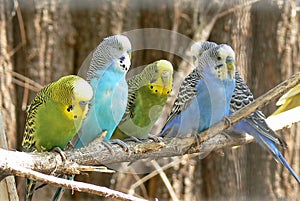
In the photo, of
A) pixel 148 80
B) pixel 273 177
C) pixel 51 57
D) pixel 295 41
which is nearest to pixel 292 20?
pixel 295 41

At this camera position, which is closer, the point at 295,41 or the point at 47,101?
the point at 47,101

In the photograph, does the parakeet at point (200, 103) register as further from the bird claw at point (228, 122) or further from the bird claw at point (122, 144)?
the bird claw at point (122, 144)

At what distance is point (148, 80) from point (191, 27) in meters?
0.92

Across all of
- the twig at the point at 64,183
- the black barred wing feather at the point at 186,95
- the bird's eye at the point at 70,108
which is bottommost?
the twig at the point at 64,183

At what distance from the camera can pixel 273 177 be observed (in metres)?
1.85

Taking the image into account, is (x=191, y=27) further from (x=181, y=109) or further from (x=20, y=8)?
(x=181, y=109)

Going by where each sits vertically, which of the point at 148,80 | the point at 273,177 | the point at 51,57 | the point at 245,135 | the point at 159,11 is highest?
the point at 159,11

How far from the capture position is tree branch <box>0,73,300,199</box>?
31.7 inches

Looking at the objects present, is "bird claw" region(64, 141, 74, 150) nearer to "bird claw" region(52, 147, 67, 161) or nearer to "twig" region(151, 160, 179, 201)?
"bird claw" region(52, 147, 67, 161)

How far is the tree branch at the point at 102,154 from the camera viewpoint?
31.7 inches

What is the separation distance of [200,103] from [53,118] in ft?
0.92

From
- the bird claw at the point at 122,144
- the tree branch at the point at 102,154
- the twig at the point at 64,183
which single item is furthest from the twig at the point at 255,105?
the twig at the point at 64,183

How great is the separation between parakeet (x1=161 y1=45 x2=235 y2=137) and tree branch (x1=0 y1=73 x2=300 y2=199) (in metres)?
0.03

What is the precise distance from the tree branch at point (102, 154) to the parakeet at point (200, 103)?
31 millimetres
